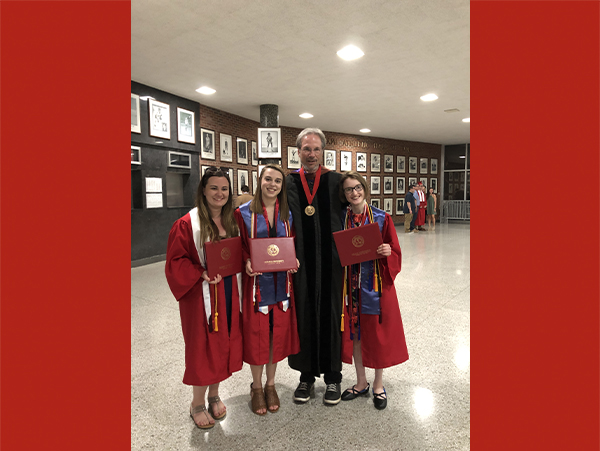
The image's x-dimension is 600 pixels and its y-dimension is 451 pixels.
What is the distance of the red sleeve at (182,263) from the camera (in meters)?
2.14

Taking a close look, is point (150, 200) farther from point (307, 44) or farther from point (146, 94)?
point (307, 44)

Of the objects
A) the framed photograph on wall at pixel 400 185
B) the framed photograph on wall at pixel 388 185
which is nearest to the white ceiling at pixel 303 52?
the framed photograph on wall at pixel 388 185

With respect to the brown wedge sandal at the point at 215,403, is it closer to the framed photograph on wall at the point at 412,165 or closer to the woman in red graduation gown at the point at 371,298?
the woman in red graduation gown at the point at 371,298

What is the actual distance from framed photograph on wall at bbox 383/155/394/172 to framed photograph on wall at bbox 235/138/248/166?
304 inches

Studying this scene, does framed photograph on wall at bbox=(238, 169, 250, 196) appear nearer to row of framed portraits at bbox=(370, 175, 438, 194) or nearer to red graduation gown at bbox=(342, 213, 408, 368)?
row of framed portraits at bbox=(370, 175, 438, 194)

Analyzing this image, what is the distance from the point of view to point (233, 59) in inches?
245

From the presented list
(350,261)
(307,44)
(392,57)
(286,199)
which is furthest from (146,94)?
(350,261)

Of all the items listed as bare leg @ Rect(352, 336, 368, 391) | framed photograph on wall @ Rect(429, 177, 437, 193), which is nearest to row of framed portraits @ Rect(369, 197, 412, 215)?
framed photograph on wall @ Rect(429, 177, 437, 193)

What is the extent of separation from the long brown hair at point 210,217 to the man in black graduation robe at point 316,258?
1.37ft

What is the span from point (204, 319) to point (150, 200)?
641cm

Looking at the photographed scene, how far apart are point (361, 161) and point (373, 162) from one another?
2.59 feet

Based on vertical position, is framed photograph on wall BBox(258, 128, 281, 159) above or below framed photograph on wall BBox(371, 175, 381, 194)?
above

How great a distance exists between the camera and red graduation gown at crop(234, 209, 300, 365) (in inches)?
92.2

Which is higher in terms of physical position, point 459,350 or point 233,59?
point 233,59
